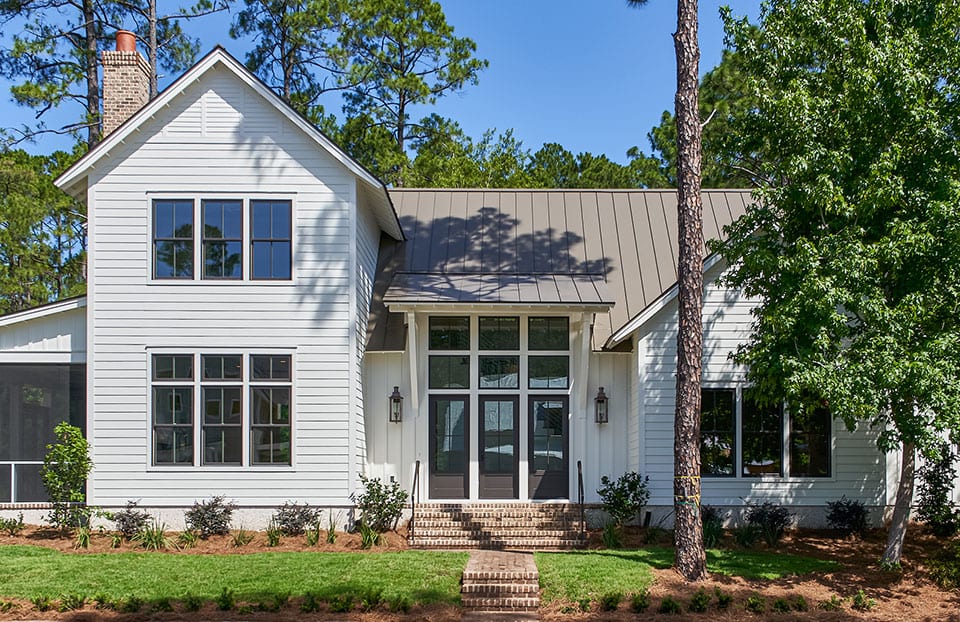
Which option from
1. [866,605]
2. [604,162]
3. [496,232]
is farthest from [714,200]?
[604,162]

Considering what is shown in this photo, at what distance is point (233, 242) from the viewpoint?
14.2 meters

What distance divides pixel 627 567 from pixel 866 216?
5619 millimetres

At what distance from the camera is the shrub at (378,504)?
545 inches

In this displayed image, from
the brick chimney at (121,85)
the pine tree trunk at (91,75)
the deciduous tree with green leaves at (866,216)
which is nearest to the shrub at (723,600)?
the deciduous tree with green leaves at (866,216)

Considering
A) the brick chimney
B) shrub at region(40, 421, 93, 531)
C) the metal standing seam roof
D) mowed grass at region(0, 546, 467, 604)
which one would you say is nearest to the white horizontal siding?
shrub at region(40, 421, 93, 531)

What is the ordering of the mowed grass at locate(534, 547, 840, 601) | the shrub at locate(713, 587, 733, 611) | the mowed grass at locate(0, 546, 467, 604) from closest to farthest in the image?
the shrub at locate(713, 587, 733, 611) → the mowed grass at locate(0, 546, 467, 604) → the mowed grass at locate(534, 547, 840, 601)

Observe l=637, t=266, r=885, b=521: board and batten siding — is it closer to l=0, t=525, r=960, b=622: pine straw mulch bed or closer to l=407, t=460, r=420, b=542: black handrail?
l=0, t=525, r=960, b=622: pine straw mulch bed

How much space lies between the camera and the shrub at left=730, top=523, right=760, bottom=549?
43.3 ft

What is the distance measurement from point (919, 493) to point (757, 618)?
5.99m

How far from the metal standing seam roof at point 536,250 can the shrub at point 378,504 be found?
251cm

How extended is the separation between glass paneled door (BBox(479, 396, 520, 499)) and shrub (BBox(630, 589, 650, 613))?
546cm

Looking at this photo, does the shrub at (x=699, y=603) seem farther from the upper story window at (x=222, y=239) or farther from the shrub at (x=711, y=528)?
the upper story window at (x=222, y=239)

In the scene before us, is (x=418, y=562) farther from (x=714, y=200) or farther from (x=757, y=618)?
(x=714, y=200)

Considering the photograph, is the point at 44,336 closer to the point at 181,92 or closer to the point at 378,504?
the point at 181,92
